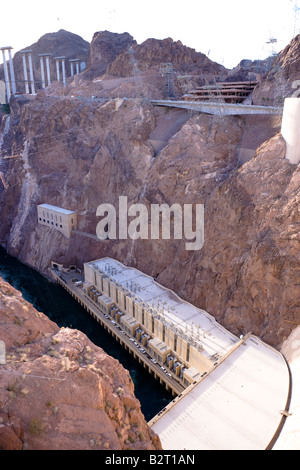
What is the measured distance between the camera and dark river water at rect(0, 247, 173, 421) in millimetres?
38406

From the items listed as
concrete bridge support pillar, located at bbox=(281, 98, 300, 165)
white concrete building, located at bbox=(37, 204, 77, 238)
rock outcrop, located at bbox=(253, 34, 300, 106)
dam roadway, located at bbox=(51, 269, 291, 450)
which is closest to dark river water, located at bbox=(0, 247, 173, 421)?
dam roadway, located at bbox=(51, 269, 291, 450)

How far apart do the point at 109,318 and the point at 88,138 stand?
37.2 metres

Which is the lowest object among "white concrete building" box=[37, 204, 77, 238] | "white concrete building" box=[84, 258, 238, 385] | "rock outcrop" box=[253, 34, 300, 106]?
"white concrete building" box=[84, 258, 238, 385]

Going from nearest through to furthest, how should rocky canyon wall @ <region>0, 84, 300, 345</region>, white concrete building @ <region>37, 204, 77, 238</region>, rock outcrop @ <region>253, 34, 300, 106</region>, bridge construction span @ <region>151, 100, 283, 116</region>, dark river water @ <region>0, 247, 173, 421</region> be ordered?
1. rocky canyon wall @ <region>0, 84, 300, 345</region>
2. dark river water @ <region>0, 247, 173, 421</region>
3. rock outcrop @ <region>253, 34, 300, 106</region>
4. bridge construction span @ <region>151, 100, 283, 116</region>
5. white concrete building @ <region>37, 204, 77, 238</region>

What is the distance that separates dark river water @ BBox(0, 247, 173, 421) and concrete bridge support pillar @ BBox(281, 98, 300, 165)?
30.4 m

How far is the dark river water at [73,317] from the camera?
38406 millimetres

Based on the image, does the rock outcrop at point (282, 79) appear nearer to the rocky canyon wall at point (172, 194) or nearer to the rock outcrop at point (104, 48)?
the rocky canyon wall at point (172, 194)

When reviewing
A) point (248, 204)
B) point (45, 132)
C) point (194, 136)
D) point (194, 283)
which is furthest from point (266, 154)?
point (45, 132)

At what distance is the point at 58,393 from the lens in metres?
8.54

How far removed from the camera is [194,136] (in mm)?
52781

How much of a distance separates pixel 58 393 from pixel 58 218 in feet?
203

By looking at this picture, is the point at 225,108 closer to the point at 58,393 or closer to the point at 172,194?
the point at 172,194

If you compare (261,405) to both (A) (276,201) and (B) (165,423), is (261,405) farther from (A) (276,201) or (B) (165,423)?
(A) (276,201)

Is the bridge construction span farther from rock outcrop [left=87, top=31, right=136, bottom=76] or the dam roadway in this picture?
rock outcrop [left=87, top=31, right=136, bottom=76]
